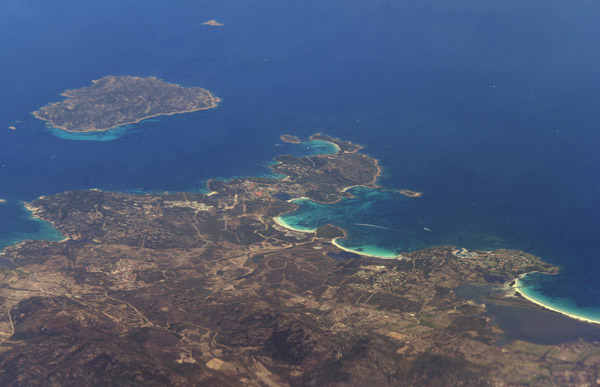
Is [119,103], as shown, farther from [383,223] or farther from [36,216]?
[383,223]

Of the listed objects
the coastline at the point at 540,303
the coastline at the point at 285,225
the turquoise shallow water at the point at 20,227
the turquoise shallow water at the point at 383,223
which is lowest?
the turquoise shallow water at the point at 20,227

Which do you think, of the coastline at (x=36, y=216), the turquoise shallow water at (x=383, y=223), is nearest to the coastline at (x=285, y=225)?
the turquoise shallow water at (x=383, y=223)

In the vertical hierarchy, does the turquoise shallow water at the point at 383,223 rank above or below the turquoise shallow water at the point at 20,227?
above

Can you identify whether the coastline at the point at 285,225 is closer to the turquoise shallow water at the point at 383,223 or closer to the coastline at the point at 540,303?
the turquoise shallow water at the point at 383,223

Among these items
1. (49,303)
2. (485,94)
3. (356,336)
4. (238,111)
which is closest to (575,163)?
(485,94)

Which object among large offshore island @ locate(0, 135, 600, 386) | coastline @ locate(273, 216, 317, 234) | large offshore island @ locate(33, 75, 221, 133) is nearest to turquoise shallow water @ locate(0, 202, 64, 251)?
large offshore island @ locate(0, 135, 600, 386)

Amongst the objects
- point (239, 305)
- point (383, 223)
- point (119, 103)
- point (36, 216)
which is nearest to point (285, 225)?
point (383, 223)
